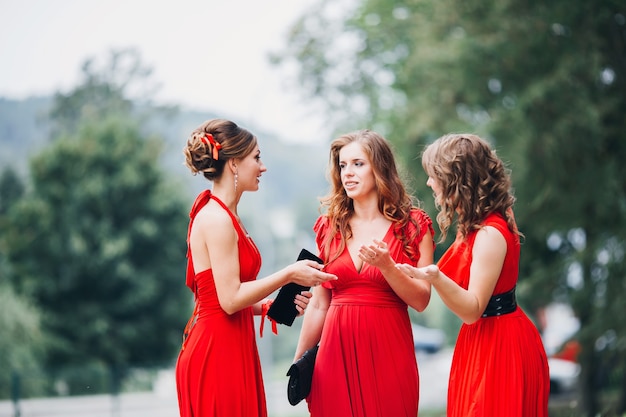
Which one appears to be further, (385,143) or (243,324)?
(385,143)

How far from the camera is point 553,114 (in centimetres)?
1075

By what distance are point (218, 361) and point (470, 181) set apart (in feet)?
5.35

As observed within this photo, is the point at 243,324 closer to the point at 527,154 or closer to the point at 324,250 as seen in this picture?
the point at 324,250

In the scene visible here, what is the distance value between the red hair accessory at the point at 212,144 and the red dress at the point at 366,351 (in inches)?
37.0

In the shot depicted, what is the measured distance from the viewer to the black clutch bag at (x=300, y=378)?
4312 mm

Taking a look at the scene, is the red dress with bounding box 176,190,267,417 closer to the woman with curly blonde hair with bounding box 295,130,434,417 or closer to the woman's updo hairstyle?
the woman's updo hairstyle

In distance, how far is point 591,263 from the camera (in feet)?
38.2

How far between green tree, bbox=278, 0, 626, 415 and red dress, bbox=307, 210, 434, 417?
6.78m

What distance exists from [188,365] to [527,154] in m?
7.85

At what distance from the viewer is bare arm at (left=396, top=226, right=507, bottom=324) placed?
3820 millimetres

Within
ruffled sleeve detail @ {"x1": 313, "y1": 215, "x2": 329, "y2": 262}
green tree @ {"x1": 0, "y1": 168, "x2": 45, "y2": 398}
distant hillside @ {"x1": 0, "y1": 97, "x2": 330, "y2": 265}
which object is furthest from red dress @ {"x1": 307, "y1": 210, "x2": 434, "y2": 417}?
green tree @ {"x1": 0, "y1": 168, "x2": 45, "y2": 398}

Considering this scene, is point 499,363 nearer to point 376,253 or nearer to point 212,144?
point 376,253

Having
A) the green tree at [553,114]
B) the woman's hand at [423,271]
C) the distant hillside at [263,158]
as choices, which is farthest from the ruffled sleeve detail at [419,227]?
the distant hillside at [263,158]

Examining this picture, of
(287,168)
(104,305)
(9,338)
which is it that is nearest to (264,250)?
(104,305)
